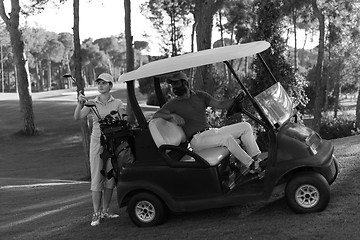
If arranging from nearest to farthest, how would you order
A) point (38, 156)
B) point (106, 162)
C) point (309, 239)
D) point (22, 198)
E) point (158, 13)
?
point (309, 239) → point (106, 162) → point (22, 198) → point (38, 156) → point (158, 13)

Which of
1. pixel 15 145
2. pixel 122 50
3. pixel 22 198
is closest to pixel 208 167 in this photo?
pixel 22 198

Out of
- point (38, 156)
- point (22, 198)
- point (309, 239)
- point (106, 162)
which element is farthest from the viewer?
point (38, 156)

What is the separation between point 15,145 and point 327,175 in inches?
943

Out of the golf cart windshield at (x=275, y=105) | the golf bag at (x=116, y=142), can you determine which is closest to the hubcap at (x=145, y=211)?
the golf bag at (x=116, y=142)

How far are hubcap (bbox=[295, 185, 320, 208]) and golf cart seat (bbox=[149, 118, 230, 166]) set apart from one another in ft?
3.05

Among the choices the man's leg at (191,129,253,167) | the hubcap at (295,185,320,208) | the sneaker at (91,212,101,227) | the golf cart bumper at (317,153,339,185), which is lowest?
the sneaker at (91,212,101,227)

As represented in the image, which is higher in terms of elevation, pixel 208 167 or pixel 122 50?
pixel 122 50

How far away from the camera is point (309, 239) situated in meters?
4.35

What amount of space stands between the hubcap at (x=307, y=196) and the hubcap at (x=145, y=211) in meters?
1.67

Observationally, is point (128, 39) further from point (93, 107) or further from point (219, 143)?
point (219, 143)

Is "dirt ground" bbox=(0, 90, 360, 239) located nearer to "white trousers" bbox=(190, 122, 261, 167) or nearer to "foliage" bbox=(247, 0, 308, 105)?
"white trousers" bbox=(190, 122, 261, 167)

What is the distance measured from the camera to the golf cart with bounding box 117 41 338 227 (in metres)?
4.99

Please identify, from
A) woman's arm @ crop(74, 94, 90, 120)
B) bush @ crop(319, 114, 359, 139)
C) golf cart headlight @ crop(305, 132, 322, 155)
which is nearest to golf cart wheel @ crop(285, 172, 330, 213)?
golf cart headlight @ crop(305, 132, 322, 155)

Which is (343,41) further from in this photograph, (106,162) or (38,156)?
(106,162)
